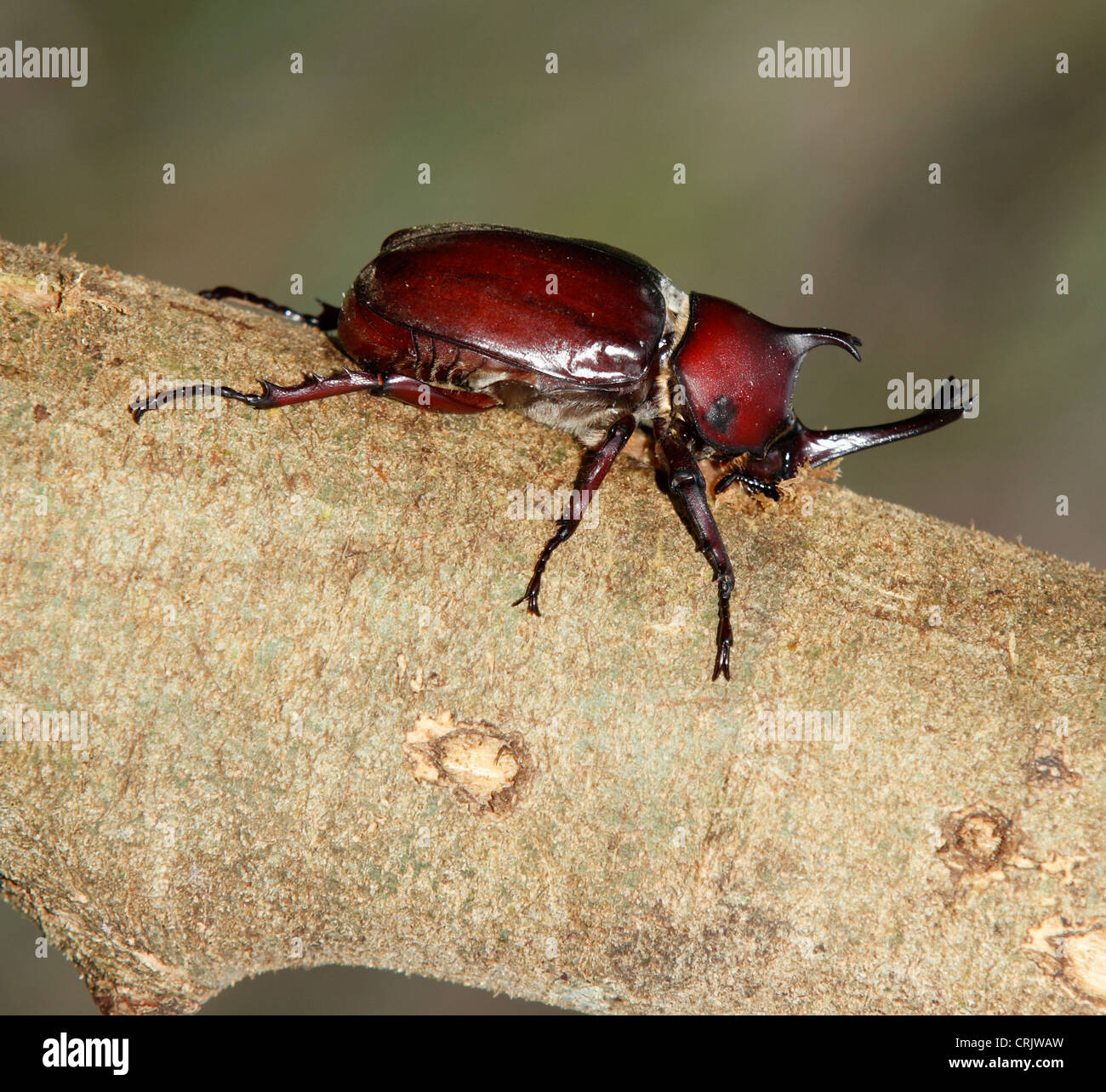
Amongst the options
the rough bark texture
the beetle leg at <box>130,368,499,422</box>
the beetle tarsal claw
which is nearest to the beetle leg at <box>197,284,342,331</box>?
the beetle leg at <box>130,368,499,422</box>

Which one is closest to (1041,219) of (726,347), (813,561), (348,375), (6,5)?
(726,347)

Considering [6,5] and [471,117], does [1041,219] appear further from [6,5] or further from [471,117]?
[6,5]

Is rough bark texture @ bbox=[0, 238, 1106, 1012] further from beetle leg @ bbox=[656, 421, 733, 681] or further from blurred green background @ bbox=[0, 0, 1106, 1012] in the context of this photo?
blurred green background @ bbox=[0, 0, 1106, 1012]

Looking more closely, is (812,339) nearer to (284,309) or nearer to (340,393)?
(340,393)

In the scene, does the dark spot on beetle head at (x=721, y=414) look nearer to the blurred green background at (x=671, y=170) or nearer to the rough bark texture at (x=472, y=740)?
the rough bark texture at (x=472, y=740)

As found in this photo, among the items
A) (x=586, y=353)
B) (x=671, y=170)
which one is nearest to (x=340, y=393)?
(x=586, y=353)

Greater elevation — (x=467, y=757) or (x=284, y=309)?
(x=284, y=309)
